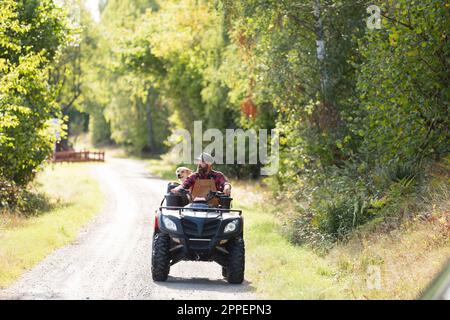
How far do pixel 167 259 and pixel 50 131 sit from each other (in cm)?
1590

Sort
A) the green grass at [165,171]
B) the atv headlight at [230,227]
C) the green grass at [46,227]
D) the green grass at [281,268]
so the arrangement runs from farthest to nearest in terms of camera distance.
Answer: the green grass at [165,171]
the green grass at [46,227]
the atv headlight at [230,227]
the green grass at [281,268]

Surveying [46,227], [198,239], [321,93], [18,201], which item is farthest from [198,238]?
[18,201]

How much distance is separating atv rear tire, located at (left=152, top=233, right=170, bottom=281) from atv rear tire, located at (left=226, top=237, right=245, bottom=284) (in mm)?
1022

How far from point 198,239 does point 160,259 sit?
695 mm

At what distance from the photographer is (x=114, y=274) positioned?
1394cm

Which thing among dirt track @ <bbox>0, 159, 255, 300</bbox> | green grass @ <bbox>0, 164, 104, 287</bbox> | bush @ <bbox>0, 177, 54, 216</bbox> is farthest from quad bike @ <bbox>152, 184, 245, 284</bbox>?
bush @ <bbox>0, 177, 54, 216</bbox>

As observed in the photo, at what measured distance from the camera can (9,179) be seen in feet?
87.5

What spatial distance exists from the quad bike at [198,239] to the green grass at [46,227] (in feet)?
8.23

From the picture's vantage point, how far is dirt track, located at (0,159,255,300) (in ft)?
39.0

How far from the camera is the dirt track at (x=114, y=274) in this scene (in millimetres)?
11898

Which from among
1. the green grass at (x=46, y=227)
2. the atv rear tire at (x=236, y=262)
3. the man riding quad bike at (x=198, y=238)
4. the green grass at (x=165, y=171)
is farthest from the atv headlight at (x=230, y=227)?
the green grass at (x=165, y=171)

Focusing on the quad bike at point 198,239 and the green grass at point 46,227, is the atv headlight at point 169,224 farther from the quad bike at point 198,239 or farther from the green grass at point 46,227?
the green grass at point 46,227

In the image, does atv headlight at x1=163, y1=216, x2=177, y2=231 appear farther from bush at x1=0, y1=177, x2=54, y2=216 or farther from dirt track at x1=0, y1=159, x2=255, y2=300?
bush at x1=0, y1=177, x2=54, y2=216

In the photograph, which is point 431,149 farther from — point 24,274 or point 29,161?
point 29,161
